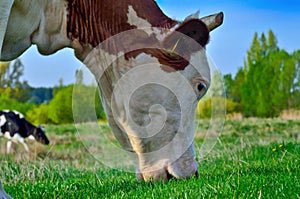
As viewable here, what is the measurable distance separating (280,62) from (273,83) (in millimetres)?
3309

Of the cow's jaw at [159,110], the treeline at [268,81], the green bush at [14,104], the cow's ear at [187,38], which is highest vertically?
the treeline at [268,81]

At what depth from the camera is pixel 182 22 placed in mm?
3818

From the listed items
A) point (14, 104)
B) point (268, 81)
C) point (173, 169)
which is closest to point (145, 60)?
point (173, 169)

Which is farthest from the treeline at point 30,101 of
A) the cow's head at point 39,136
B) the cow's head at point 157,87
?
the cow's head at point 157,87

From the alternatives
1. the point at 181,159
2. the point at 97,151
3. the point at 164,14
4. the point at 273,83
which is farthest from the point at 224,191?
the point at 273,83

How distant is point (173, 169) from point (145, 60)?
0.95 meters

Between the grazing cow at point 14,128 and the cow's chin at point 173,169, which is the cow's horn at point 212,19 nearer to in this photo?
the cow's chin at point 173,169

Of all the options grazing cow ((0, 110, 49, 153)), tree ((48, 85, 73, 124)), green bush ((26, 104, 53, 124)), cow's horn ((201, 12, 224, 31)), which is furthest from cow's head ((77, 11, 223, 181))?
green bush ((26, 104, 53, 124))

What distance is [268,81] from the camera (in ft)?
163

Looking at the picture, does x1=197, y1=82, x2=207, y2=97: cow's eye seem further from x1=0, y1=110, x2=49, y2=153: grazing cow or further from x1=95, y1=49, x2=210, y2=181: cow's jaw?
x1=0, y1=110, x2=49, y2=153: grazing cow

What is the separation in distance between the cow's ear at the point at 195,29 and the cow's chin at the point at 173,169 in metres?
0.97

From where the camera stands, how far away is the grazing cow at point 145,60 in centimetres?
388

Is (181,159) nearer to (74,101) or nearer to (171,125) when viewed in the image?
(171,125)

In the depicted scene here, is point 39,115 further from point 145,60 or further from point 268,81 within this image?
point 145,60
